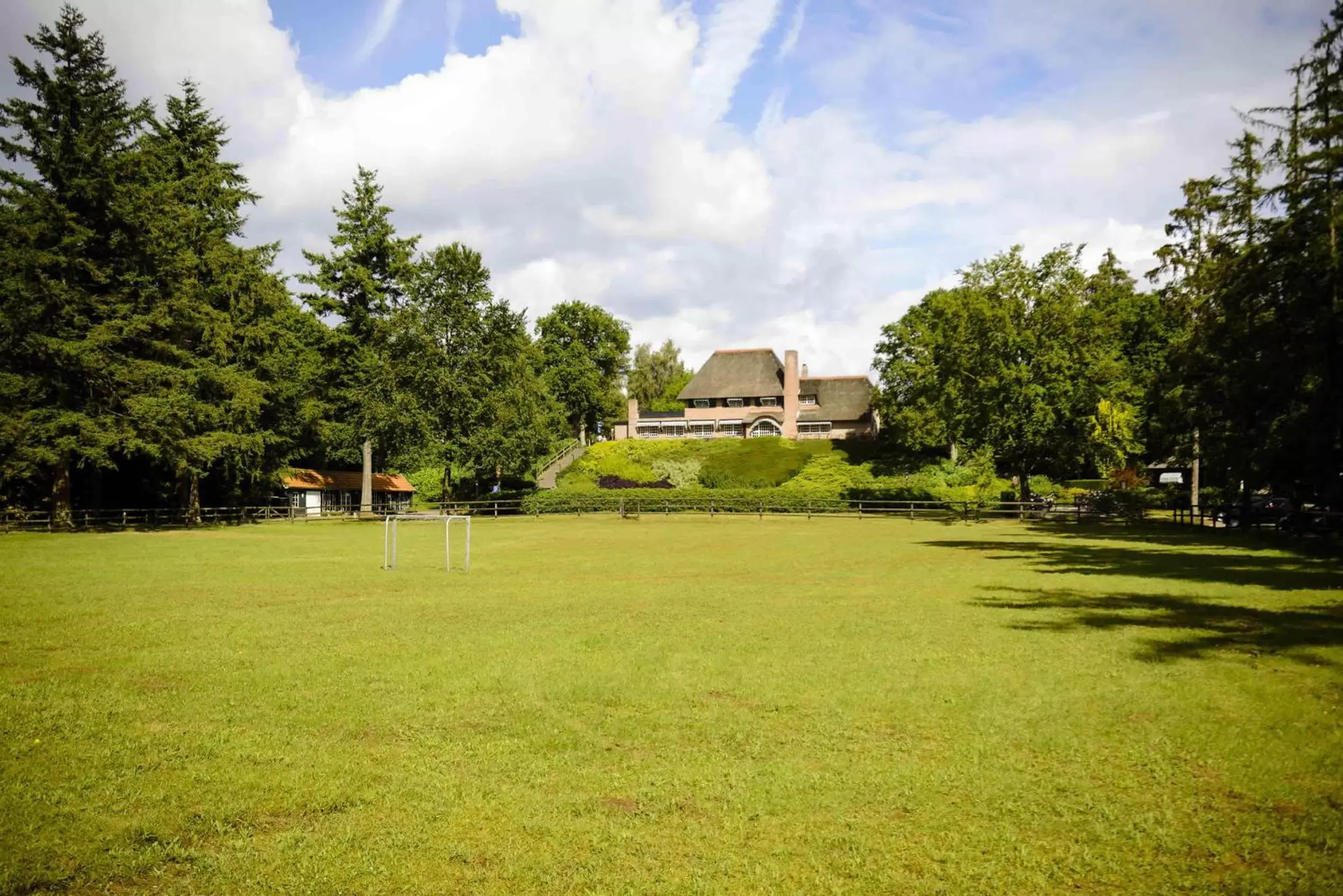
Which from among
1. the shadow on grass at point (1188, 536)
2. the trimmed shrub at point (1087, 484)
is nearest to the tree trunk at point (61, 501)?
the shadow on grass at point (1188, 536)

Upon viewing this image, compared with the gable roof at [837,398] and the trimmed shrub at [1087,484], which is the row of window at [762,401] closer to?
the gable roof at [837,398]

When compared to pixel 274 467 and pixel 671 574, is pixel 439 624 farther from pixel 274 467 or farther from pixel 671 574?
pixel 274 467

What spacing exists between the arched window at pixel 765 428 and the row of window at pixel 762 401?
3.79m

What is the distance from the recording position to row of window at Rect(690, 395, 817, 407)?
91.8m

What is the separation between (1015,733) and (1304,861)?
259 centimetres

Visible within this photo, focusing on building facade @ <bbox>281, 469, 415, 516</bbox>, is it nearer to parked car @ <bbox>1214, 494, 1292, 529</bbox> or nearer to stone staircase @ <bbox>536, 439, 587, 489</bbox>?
stone staircase @ <bbox>536, 439, 587, 489</bbox>

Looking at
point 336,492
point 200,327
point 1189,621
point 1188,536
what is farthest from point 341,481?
point 1189,621

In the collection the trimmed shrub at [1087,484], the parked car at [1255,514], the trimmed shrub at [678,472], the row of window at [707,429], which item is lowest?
the parked car at [1255,514]

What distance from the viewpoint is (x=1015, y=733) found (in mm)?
7500

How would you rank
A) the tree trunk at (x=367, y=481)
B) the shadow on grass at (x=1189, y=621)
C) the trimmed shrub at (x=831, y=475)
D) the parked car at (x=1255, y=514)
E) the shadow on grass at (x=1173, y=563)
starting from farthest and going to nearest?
the trimmed shrub at (x=831, y=475) < the tree trunk at (x=367, y=481) < the parked car at (x=1255, y=514) < the shadow on grass at (x=1173, y=563) < the shadow on grass at (x=1189, y=621)

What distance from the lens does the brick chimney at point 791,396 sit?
87.2m

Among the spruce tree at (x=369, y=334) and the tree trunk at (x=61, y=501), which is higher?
the spruce tree at (x=369, y=334)

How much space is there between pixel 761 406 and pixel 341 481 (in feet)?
155

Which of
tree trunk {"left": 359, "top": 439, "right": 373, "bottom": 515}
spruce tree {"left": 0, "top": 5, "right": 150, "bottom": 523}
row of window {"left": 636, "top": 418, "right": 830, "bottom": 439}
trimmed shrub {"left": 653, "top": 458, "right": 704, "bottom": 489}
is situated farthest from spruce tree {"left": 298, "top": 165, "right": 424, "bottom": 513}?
row of window {"left": 636, "top": 418, "right": 830, "bottom": 439}
